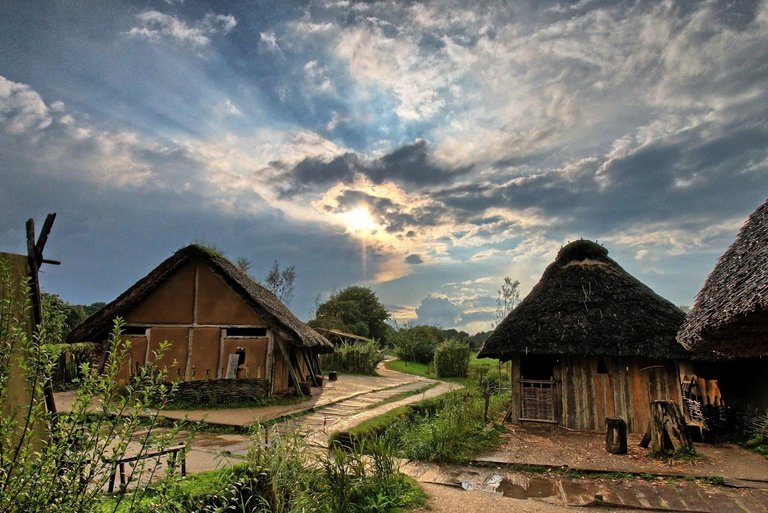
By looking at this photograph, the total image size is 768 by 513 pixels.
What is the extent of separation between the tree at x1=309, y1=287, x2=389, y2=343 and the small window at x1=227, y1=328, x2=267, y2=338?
26.7m

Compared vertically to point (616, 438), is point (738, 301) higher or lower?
higher

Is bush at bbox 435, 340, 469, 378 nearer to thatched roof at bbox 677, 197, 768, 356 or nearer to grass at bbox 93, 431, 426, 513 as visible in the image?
thatched roof at bbox 677, 197, 768, 356

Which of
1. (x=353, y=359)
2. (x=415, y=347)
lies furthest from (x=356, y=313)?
(x=353, y=359)

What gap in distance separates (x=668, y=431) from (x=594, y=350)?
8.21ft

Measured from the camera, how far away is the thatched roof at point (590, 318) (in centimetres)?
1127

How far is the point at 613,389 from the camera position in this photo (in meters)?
11.6

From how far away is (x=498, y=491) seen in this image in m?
6.94

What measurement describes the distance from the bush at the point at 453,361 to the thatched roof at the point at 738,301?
57.5 ft

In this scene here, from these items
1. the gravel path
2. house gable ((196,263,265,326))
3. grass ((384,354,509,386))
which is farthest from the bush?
the gravel path

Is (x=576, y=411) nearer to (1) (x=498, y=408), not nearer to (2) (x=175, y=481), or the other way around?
(1) (x=498, y=408)

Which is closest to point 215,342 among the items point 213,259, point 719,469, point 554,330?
point 213,259

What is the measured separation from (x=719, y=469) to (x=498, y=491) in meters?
4.39

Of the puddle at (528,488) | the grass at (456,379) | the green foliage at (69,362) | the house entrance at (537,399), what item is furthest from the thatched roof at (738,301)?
the green foliage at (69,362)

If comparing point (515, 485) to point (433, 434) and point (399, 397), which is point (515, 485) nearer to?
point (433, 434)
